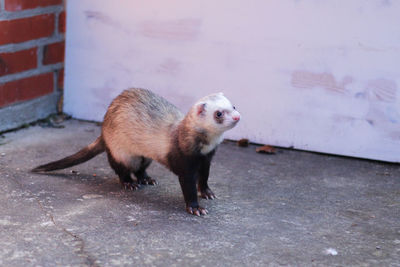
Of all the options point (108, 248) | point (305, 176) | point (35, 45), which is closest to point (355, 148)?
point (305, 176)

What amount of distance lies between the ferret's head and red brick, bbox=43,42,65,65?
6.23ft

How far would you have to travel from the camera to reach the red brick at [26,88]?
14.4 ft

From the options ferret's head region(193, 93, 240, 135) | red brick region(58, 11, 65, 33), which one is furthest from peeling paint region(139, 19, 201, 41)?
ferret's head region(193, 93, 240, 135)

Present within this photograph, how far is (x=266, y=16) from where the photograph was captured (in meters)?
4.20

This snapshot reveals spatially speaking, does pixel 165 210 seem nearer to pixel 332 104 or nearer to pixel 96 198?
pixel 96 198

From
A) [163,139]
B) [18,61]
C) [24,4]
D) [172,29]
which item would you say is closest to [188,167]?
[163,139]

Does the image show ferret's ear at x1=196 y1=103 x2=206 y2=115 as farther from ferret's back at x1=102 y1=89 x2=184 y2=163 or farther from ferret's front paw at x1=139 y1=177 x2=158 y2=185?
ferret's front paw at x1=139 y1=177 x2=158 y2=185

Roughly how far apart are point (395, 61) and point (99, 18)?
218 centimetres

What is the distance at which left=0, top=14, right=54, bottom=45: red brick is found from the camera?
4.25 m

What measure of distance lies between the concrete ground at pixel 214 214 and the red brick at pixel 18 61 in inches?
19.8

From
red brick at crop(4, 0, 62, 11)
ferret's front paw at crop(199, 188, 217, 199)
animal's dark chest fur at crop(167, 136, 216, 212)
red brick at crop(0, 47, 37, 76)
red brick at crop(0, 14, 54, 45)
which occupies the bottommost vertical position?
ferret's front paw at crop(199, 188, 217, 199)

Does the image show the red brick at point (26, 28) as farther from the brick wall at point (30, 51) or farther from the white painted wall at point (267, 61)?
the white painted wall at point (267, 61)

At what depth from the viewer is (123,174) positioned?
3.61 meters

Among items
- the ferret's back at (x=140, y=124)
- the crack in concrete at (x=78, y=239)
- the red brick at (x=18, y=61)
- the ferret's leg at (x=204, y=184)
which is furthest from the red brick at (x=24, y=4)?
the ferret's leg at (x=204, y=184)
